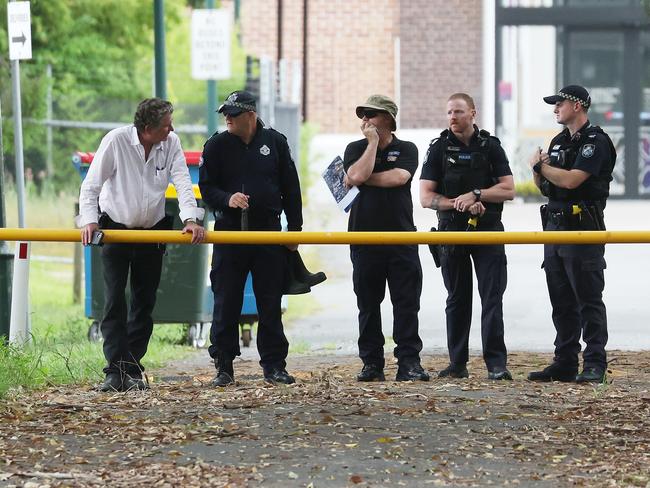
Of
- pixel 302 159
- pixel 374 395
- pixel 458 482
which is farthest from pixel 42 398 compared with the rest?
pixel 302 159

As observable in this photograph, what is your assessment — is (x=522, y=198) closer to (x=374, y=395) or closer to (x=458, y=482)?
(x=374, y=395)

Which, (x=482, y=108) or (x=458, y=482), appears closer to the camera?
(x=458, y=482)

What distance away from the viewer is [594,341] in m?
9.74

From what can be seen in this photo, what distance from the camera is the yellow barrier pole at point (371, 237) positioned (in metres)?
8.75

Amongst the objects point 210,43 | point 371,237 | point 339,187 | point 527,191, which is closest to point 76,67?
point 210,43

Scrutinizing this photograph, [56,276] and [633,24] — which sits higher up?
[633,24]

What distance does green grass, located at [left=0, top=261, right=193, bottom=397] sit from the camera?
9.51m

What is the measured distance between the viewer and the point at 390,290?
980 cm

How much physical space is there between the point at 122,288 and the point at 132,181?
2.18 ft

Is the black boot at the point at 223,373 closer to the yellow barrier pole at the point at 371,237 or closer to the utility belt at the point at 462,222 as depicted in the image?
the yellow barrier pole at the point at 371,237

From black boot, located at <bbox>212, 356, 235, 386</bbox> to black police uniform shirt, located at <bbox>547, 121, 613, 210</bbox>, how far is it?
218 cm

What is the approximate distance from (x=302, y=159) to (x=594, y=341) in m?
18.4

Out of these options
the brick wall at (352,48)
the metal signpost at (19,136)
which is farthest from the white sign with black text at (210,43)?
the brick wall at (352,48)

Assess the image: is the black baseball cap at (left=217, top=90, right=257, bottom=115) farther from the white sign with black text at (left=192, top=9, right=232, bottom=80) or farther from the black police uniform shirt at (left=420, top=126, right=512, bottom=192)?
the white sign with black text at (left=192, top=9, right=232, bottom=80)
